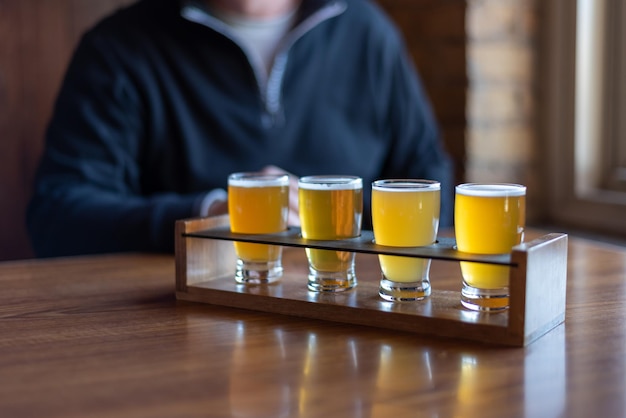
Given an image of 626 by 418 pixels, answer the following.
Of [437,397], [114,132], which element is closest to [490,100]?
[114,132]

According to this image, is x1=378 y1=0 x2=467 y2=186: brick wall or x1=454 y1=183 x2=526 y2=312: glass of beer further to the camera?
x1=378 y1=0 x2=467 y2=186: brick wall

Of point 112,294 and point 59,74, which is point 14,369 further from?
point 59,74

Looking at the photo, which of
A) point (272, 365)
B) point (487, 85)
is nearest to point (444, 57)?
point (487, 85)

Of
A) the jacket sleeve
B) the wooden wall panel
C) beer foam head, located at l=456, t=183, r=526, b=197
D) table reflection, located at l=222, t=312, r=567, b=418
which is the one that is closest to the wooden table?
table reflection, located at l=222, t=312, r=567, b=418

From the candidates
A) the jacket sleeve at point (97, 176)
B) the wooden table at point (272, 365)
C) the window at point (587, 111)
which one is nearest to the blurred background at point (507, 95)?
the window at point (587, 111)

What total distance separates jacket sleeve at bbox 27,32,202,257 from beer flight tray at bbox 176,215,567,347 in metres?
0.43

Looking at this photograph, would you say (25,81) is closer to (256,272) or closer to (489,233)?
(256,272)

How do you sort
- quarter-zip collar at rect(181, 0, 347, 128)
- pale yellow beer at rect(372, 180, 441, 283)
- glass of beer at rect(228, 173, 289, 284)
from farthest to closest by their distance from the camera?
1. quarter-zip collar at rect(181, 0, 347, 128)
2. glass of beer at rect(228, 173, 289, 284)
3. pale yellow beer at rect(372, 180, 441, 283)

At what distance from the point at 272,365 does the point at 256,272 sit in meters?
0.36

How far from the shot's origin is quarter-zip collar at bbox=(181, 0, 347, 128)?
2.14 meters

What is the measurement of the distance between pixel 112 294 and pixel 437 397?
66cm

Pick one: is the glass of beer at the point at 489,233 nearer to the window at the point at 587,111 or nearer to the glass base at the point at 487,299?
the glass base at the point at 487,299

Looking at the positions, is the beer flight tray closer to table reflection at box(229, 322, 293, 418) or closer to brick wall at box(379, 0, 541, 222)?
table reflection at box(229, 322, 293, 418)

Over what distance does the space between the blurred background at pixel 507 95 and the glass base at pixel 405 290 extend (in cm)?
152
